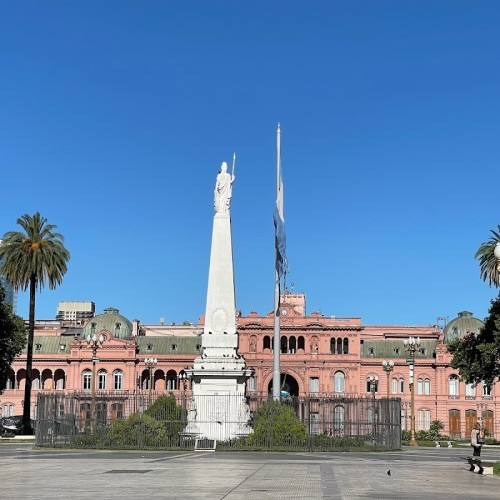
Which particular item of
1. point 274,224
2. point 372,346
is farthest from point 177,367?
point 274,224

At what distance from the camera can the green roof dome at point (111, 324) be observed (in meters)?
103

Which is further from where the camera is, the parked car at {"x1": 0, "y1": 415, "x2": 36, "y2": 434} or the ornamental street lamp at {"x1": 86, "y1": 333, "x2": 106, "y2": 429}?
the parked car at {"x1": 0, "y1": 415, "x2": 36, "y2": 434}

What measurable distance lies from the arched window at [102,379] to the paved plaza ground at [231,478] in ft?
224

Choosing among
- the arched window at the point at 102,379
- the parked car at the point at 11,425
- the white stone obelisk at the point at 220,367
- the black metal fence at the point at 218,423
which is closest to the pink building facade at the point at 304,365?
the arched window at the point at 102,379

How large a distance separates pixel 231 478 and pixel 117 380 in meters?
79.8

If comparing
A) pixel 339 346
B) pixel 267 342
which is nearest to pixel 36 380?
pixel 267 342

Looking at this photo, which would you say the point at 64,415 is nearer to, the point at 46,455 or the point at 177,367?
the point at 46,455

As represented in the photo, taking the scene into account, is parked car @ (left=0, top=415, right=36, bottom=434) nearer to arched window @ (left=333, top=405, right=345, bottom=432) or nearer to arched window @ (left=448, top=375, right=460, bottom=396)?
arched window @ (left=333, top=405, right=345, bottom=432)

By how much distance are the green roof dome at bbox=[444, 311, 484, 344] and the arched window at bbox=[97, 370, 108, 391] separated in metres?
38.1

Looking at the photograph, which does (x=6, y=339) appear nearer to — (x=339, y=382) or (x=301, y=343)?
(x=301, y=343)

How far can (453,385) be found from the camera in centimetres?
9650

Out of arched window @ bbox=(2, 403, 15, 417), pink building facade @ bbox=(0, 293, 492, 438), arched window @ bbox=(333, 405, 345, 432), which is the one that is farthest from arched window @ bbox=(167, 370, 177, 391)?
arched window @ bbox=(333, 405, 345, 432)

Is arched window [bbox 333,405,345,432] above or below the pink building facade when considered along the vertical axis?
below

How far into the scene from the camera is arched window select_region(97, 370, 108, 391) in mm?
98000
